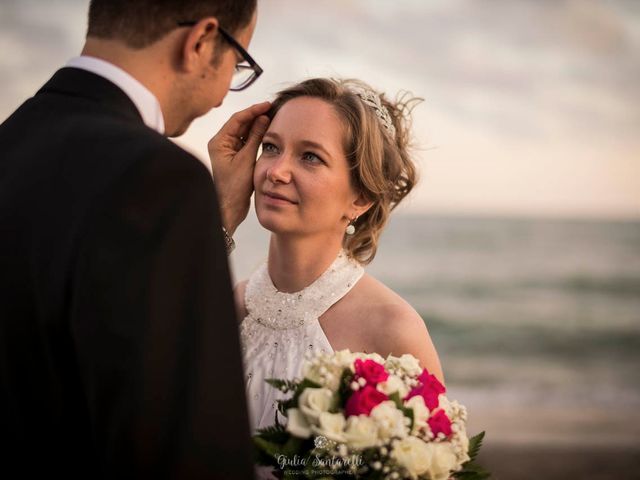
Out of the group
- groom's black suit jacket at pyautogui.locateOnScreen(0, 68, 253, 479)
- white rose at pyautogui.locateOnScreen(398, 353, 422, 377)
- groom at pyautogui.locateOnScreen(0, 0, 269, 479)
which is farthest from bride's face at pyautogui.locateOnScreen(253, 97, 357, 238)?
groom's black suit jacket at pyautogui.locateOnScreen(0, 68, 253, 479)

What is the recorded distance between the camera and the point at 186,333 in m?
1.51

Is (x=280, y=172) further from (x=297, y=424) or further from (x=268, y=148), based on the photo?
(x=297, y=424)

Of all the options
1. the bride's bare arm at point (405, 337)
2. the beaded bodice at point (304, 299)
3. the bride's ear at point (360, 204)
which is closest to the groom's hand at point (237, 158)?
the beaded bodice at point (304, 299)

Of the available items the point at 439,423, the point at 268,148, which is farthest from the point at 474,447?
the point at 268,148

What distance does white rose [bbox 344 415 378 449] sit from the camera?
7.56 feet

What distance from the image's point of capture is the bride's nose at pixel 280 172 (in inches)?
145

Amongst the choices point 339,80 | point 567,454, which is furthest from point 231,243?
point 567,454

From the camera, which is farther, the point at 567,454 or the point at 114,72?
the point at 567,454

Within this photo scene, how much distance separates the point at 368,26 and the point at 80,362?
93.0ft

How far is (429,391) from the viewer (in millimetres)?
2545

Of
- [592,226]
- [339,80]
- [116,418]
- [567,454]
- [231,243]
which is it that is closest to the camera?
[116,418]

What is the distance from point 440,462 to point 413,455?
0.40ft

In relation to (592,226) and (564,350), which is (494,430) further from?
(592,226)

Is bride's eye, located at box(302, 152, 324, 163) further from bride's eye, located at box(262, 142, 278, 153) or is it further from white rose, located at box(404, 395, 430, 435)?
white rose, located at box(404, 395, 430, 435)
